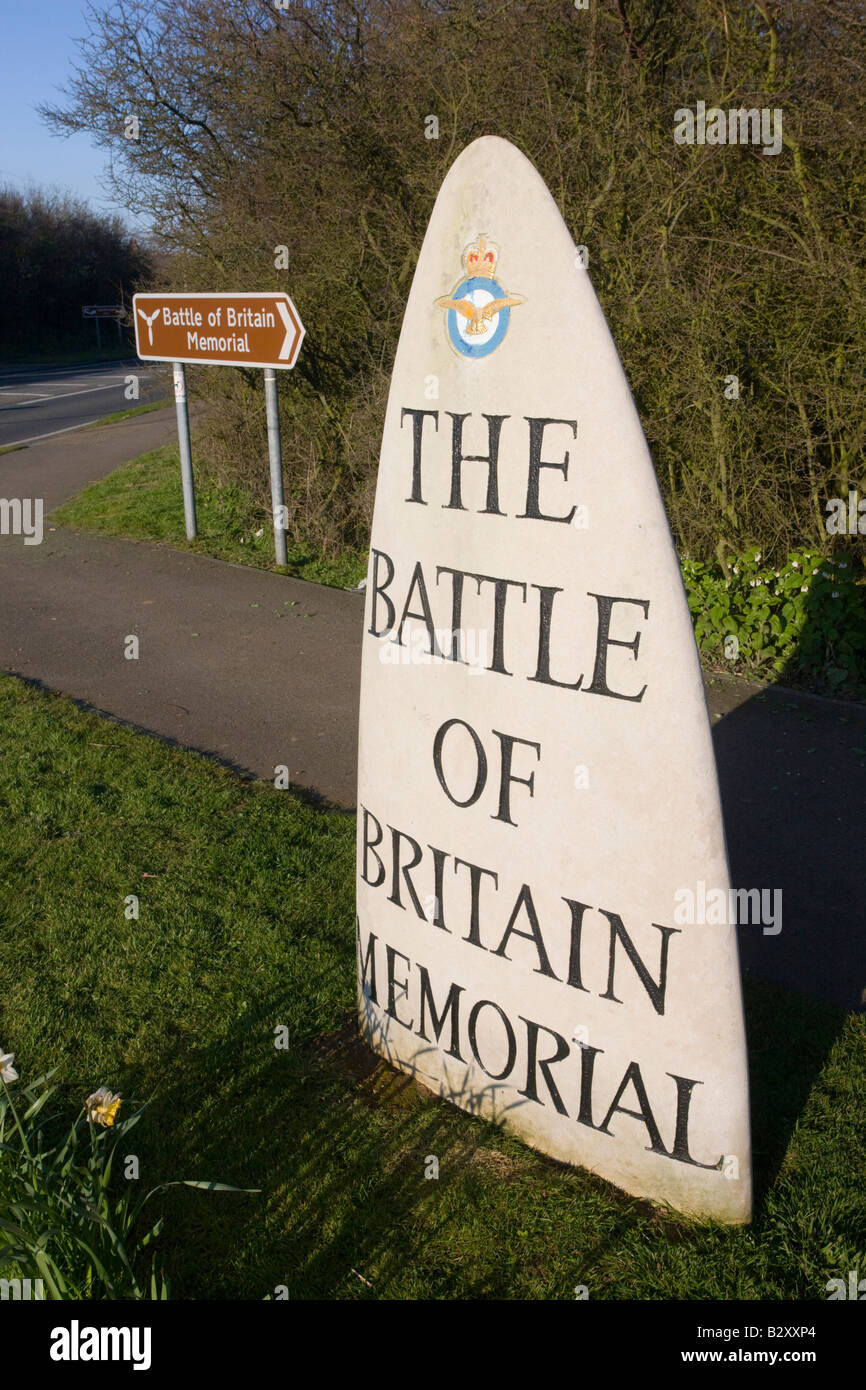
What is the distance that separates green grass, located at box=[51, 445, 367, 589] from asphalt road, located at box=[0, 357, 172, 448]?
1577mm

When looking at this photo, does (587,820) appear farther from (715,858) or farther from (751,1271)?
(751,1271)

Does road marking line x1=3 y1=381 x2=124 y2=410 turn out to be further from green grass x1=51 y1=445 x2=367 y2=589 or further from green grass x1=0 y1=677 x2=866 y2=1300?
green grass x1=0 y1=677 x2=866 y2=1300

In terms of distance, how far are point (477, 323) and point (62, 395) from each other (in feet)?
87.6

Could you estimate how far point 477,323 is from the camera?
113 inches

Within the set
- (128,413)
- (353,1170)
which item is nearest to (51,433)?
(128,413)

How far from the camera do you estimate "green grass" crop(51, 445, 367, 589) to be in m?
10.4

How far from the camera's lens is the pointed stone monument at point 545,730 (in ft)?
8.80

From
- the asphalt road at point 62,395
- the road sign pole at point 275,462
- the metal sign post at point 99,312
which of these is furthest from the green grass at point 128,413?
the metal sign post at point 99,312

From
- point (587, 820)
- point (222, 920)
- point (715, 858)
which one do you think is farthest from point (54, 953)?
point (715, 858)

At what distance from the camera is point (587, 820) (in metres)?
2.86

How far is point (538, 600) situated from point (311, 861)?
2449 mm

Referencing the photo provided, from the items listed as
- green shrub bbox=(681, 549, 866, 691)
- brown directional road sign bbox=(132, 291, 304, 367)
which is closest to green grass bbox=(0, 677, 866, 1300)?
green shrub bbox=(681, 549, 866, 691)

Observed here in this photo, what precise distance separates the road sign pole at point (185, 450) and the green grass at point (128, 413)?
10.1m

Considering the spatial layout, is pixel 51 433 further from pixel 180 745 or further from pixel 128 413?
pixel 180 745
